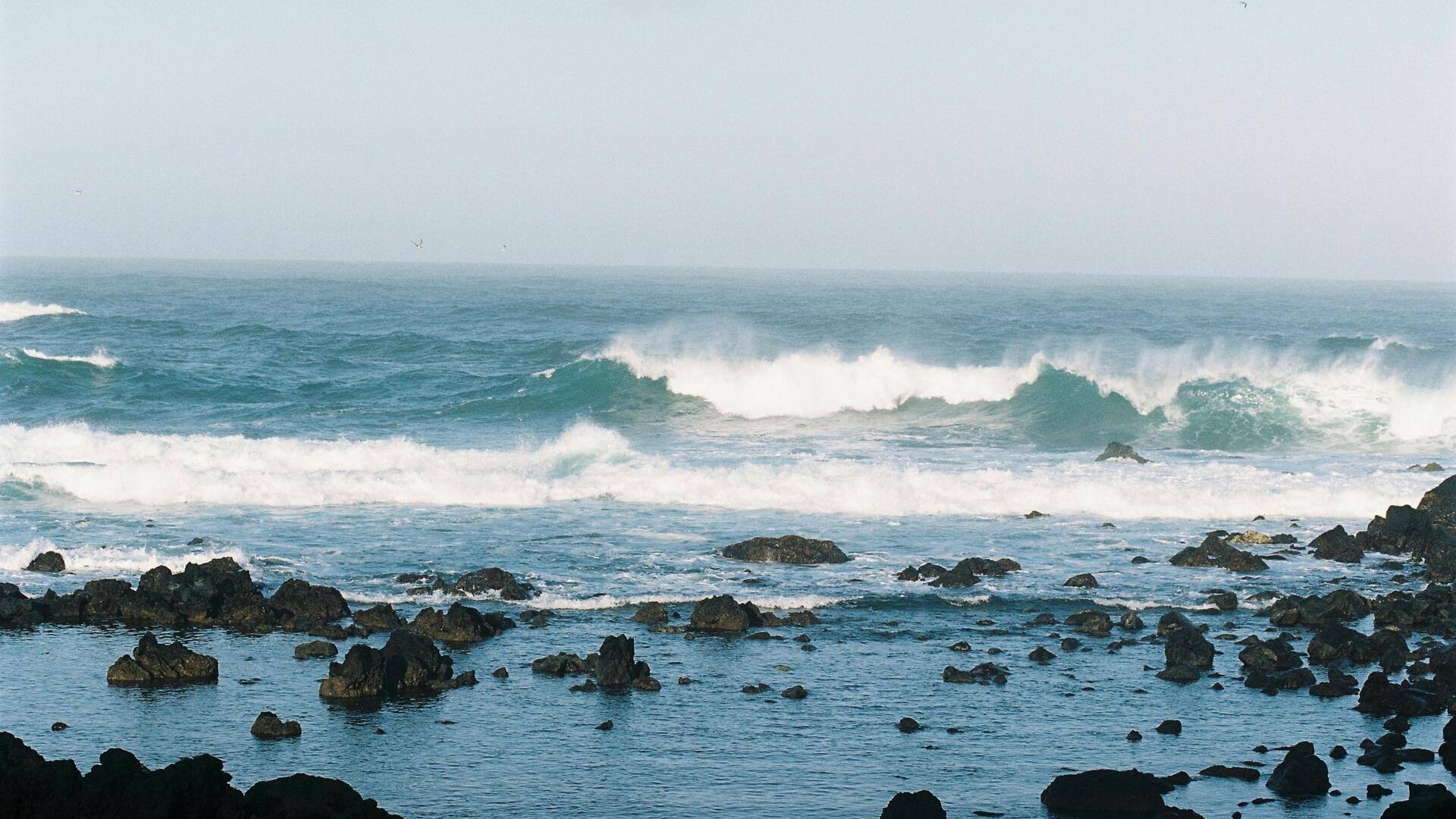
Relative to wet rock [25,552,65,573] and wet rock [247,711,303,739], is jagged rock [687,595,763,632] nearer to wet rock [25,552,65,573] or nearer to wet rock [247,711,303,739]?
wet rock [247,711,303,739]

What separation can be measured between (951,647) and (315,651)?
7474 millimetres

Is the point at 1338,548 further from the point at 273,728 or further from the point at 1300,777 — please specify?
the point at 273,728

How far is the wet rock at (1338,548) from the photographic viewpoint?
22.2 meters

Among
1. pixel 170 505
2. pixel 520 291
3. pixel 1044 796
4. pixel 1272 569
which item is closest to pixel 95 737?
pixel 1044 796

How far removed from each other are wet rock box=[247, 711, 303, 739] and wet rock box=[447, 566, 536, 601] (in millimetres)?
5876

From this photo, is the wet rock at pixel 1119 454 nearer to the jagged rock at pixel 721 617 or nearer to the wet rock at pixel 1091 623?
the wet rock at pixel 1091 623

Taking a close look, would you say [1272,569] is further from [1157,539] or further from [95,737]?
[95,737]

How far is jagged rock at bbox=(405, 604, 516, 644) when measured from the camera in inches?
655

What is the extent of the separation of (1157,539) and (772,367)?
2463 cm

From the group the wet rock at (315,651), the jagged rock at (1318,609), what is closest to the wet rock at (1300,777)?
the jagged rock at (1318,609)

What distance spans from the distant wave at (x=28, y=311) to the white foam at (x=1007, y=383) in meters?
33.7

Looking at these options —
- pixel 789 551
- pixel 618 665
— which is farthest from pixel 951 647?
pixel 789 551

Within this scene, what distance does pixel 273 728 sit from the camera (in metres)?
13.0

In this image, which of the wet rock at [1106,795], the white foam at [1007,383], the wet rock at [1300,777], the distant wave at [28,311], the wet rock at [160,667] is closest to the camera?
the wet rock at [1106,795]
